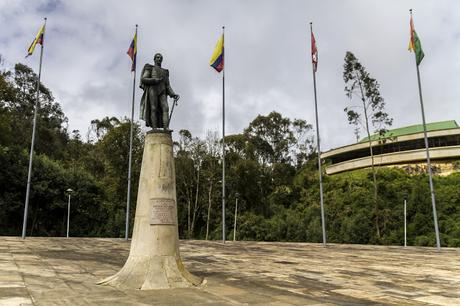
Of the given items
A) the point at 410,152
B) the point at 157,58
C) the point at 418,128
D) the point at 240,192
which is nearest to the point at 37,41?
the point at 157,58

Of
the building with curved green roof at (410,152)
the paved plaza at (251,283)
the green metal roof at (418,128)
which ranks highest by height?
the green metal roof at (418,128)

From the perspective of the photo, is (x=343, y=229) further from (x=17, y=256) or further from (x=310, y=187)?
(x=17, y=256)

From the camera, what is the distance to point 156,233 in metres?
7.74

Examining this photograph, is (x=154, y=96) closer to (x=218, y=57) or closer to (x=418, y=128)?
(x=218, y=57)

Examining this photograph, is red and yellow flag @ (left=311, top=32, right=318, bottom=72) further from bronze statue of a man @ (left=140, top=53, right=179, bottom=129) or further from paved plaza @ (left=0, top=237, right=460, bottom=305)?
bronze statue of a man @ (left=140, top=53, right=179, bottom=129)

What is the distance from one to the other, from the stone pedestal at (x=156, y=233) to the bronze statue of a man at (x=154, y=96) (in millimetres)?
501

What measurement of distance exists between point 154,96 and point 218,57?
41.3ft

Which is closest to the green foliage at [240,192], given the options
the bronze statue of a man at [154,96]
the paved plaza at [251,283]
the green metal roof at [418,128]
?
the green metal roof at [418,128]

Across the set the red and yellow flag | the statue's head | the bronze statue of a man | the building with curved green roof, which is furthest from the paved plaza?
the building with curved green roof

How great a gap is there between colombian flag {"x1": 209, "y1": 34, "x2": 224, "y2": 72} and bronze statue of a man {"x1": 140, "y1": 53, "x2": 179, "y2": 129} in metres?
11.9

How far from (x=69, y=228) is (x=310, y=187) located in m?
22.9

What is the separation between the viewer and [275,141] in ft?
135

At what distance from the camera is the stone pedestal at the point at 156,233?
7.26 metres

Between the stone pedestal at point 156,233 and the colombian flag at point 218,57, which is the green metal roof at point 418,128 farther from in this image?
the stone pedestal at point 156,233
